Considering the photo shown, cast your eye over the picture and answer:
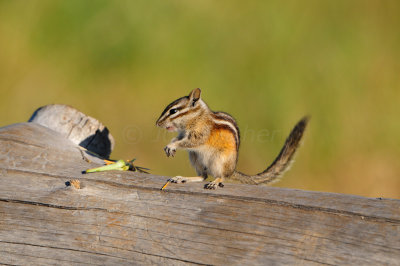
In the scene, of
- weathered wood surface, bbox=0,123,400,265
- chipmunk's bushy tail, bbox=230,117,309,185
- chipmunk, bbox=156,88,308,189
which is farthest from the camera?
chipmunk's bushy tail, bbox=230,117,309,185

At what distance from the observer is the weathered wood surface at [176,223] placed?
6.05 feet

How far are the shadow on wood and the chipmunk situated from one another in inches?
29.7

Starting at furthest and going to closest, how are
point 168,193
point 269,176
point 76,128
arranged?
point 269,176 < point 76,128 < point 168,193

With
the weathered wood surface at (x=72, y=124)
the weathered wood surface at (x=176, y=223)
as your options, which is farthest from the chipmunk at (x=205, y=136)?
the weathered wood surface at (x=176, y=223)

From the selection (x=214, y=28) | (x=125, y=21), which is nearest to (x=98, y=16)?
(x=125, y=21)

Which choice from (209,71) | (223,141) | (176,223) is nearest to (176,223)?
(176,223)

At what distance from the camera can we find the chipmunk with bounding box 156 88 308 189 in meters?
3.11

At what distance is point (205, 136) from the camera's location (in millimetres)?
3174

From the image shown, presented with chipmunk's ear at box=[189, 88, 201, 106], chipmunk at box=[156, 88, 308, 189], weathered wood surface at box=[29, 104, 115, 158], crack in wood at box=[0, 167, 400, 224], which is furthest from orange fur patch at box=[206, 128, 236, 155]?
crack in wood at box=[0, 167, 400, 224]

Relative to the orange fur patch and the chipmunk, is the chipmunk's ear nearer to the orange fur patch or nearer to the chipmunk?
the chipmunk

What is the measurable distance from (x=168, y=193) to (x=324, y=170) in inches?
122

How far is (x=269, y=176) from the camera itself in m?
3.40

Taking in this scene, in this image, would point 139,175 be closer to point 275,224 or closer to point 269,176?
point 275,224

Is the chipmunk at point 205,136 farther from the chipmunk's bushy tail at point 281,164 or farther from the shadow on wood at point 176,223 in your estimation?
the shadow on wood at point 176,223
